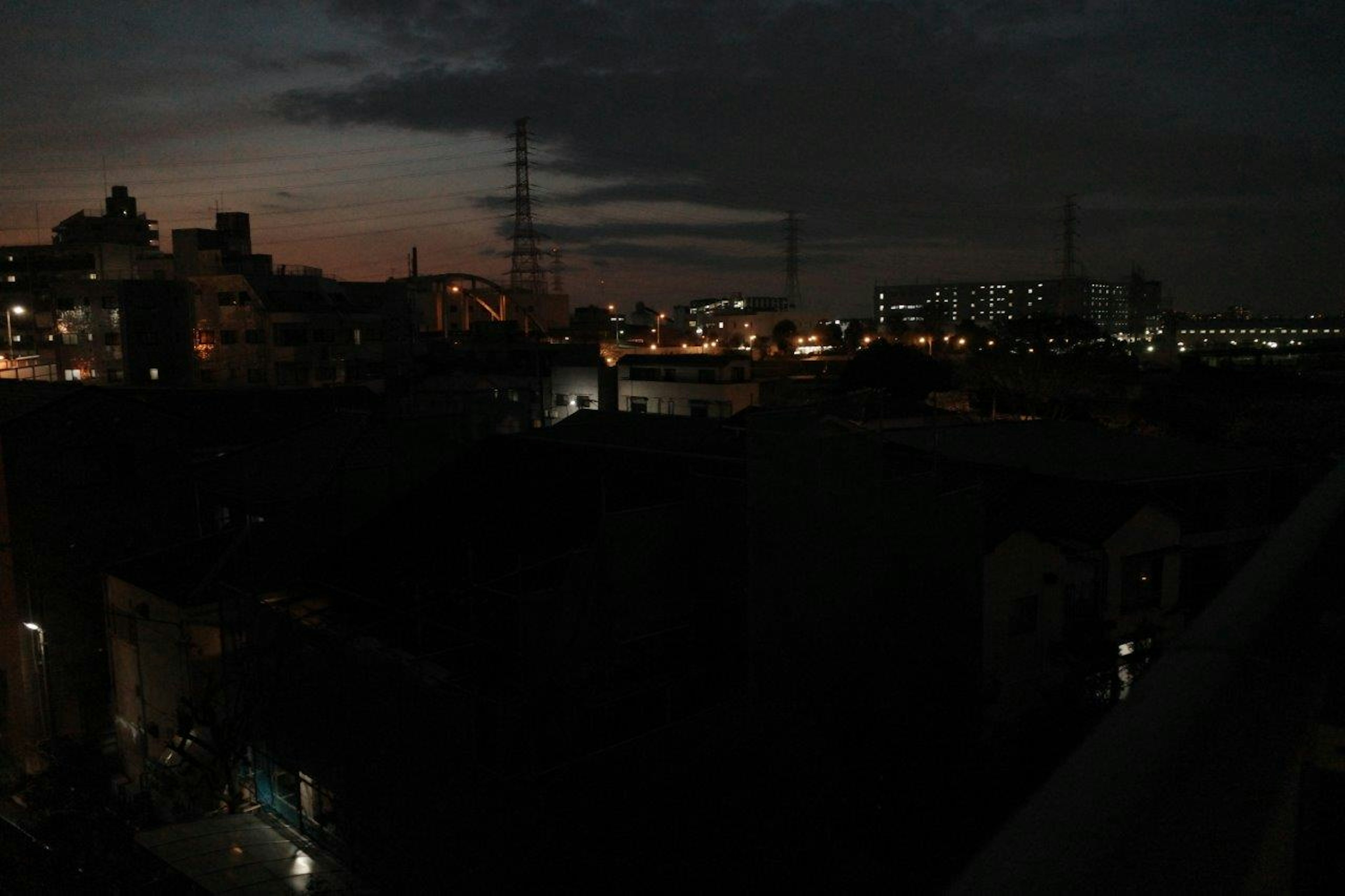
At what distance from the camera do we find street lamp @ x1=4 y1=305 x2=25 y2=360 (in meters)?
29.0

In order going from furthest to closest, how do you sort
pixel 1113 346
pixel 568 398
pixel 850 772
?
pixel 1113 346
pixel 568 398
pixel 850 772

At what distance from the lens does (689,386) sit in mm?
23438

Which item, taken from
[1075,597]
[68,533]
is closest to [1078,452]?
[1075,597]

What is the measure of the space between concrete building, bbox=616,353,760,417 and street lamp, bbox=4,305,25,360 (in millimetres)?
18844

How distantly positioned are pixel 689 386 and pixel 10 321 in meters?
23.5

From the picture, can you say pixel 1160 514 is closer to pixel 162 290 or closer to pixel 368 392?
pixel 368 392

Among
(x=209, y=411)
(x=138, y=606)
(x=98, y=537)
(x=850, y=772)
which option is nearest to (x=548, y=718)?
(x=850, y=772)

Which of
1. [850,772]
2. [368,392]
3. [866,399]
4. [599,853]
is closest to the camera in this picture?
[599,853]

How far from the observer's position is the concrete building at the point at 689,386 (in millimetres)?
22938

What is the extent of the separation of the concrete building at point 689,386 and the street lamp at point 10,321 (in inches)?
742

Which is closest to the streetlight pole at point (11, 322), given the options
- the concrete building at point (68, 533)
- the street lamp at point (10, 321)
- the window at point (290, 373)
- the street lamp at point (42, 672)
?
the street lamp at point (10, 321)

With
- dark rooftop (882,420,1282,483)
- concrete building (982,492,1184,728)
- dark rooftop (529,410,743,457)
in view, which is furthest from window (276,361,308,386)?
concrete building (982,492,1184,728)

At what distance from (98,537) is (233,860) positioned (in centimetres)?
549

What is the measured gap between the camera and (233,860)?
6.25 metres
